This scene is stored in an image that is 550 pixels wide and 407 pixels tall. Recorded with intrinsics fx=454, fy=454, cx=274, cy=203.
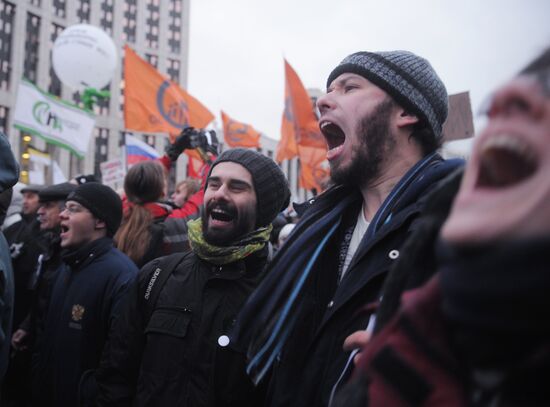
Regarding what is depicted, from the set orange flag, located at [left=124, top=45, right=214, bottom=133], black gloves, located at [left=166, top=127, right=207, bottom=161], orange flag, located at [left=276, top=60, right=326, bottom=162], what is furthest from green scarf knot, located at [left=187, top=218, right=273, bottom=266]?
orange flag, located at [left=276, top=60, right=326, bottom=162]

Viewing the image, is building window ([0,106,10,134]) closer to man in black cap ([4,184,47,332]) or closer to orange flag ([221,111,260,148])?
orange flag ([221,111,260,148])

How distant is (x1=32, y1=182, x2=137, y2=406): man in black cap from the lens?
2783 millimetres

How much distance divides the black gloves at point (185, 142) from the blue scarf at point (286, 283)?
3150 mm

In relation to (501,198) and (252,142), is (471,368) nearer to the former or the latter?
(501,198)

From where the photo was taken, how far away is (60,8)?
178 feet

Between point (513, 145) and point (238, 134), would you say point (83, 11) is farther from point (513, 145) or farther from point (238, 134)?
point (513, 145)

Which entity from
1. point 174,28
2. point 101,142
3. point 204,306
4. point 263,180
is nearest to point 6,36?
point 101,142

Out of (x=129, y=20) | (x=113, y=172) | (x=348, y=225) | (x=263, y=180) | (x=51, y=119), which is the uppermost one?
(x=129, y=20)

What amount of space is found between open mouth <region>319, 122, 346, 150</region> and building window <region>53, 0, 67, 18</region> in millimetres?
61759

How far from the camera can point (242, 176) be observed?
260 centimetres

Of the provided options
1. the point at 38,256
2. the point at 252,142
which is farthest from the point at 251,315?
the point at 252,142

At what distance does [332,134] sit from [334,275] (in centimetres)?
63

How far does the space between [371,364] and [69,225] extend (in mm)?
3134

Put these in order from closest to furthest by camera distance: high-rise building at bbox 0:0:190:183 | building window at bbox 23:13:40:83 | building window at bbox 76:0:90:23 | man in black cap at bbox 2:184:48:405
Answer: man in black cap at bbox 2:184:48:405
high-rise building at bbox 0:0:190:183
building window at bbox 23:13:40:83
building window at bbox 76:0:90:23
